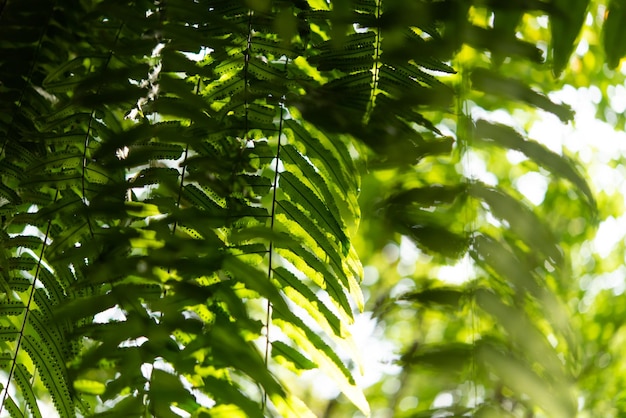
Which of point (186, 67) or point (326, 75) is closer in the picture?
point (186, 67)

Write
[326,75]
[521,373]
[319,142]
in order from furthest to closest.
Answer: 1. [326,75]
2. [319,142]
3. [521,373]

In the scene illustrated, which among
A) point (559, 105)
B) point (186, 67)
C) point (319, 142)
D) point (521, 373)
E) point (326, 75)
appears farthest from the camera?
point (326, 75)

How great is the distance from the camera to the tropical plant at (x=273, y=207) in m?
0.59

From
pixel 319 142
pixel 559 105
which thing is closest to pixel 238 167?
pixel 319 142

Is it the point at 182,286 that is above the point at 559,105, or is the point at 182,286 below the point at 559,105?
below

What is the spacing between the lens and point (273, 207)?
2.77 feet

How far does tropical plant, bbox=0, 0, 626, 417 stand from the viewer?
594 millimetres

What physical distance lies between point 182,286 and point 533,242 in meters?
0.37

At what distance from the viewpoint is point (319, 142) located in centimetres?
92

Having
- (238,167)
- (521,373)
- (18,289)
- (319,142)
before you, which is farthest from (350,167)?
(18,289)

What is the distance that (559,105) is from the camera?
65 cm

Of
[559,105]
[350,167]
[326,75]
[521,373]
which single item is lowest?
[521,373]

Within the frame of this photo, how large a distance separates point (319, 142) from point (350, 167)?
2.4 inches

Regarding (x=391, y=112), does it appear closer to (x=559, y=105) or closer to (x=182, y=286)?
(x=559, y=105)
